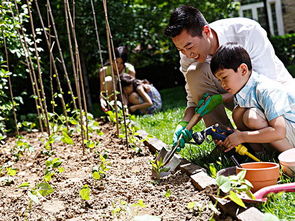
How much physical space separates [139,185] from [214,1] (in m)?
6.04

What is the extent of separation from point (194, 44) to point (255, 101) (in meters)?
0.48

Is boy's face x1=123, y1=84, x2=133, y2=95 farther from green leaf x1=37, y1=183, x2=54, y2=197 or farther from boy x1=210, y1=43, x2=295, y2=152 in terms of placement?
green leaf x1=37, y1=183, x2=54, y2=197

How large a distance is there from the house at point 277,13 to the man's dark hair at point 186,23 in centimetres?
1248

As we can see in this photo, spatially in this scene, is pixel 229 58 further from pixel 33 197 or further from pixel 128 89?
pixel 128 89

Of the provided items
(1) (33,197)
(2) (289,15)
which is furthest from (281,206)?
(2) (289,15)

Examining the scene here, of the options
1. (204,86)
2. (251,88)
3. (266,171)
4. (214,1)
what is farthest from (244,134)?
(214,1)

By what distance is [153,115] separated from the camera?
4477 millimetres

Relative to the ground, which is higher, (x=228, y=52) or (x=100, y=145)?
(x=228, y=52)

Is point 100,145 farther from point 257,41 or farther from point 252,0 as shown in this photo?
point 252,0

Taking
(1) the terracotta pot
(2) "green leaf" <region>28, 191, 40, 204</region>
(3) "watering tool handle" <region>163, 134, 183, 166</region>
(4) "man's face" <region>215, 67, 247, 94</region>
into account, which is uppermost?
(4) "man's face" <region>215, 67, 247, 94</region>

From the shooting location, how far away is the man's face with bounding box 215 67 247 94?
206 cm

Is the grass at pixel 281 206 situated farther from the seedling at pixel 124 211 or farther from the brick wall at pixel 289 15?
the brick wall at pixel 289 15

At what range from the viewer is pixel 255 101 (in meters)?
2.09

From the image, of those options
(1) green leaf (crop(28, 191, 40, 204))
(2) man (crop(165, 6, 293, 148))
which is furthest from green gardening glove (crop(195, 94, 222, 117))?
(1) green leaf (crop(28, 191, 40, 204))
